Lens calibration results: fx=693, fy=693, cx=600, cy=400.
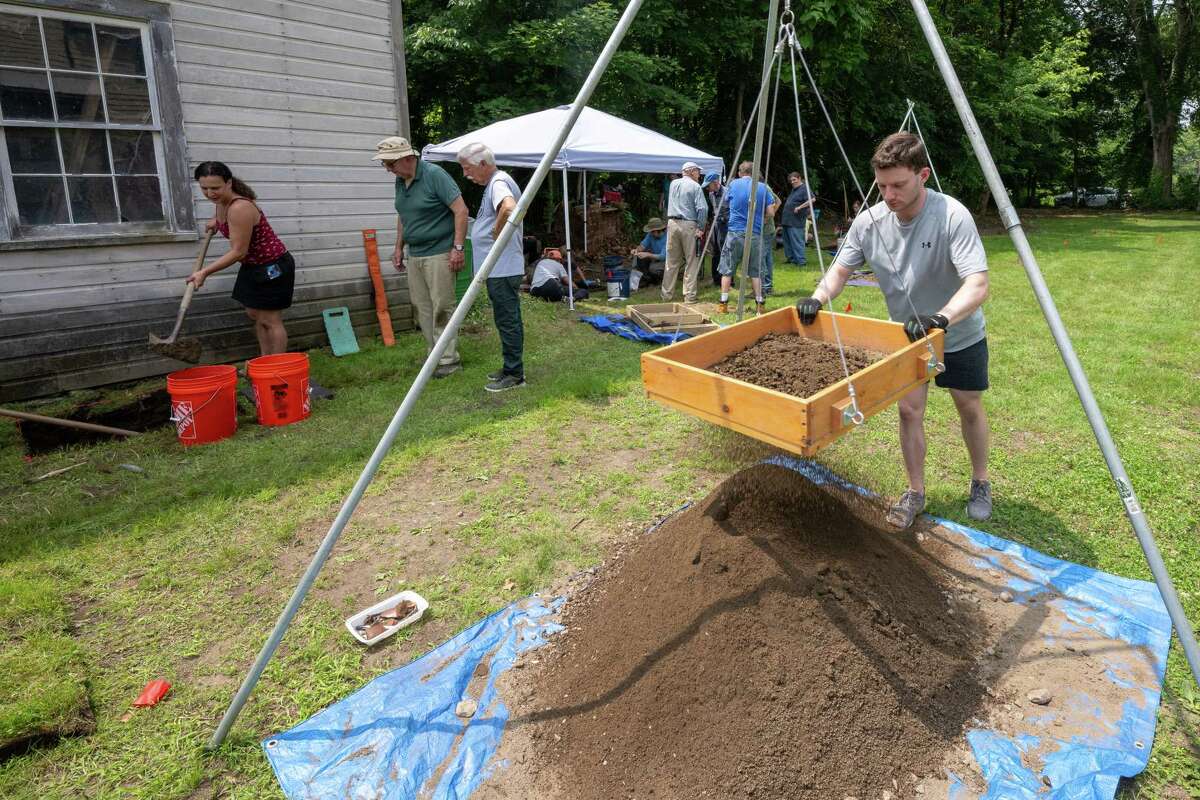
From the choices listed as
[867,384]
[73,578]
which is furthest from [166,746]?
[867,384]

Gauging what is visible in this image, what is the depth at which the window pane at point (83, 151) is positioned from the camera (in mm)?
5328

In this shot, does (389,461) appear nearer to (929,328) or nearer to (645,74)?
(929,328)

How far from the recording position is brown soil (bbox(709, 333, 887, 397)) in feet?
8.30

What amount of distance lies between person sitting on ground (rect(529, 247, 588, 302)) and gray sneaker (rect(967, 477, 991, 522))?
6.96m

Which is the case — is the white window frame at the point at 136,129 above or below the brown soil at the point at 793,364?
above

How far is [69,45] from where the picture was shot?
524 cm

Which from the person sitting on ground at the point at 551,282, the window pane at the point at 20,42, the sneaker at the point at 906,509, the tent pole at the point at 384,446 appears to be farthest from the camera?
the person sitting on ground at the point at 551,282

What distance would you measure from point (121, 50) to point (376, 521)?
4577 mm

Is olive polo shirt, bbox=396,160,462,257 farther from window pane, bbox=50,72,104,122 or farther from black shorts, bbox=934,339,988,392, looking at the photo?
black shorts, bbox=934,339,988,392

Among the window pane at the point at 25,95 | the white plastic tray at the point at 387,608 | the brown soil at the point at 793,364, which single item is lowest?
the white plastic tray at the point at 387,608

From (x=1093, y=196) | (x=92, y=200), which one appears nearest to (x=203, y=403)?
(x=92, y=200)

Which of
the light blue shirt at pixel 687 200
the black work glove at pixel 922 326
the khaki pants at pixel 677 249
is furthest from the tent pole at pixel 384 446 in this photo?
the light blue shirt at pixel 687 200

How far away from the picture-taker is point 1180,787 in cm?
217

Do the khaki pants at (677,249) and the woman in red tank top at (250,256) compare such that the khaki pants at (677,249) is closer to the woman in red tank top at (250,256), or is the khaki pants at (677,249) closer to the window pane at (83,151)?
the woman in red tank top at (250,256)
